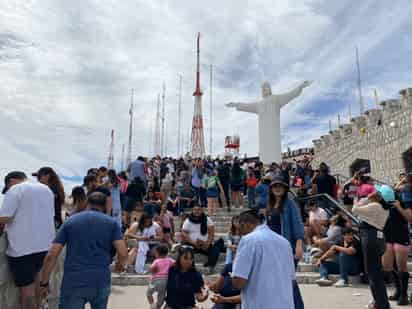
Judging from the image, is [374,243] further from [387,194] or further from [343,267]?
[343,267]

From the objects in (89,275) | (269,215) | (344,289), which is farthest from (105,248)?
(344,289)

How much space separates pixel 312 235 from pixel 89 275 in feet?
19.7

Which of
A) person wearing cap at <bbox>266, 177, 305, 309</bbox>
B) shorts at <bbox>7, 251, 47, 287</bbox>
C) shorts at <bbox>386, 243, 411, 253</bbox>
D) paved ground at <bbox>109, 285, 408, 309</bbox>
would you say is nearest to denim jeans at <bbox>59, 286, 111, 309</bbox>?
shorts at <bbox>7, 251, 47, 287</bbox>

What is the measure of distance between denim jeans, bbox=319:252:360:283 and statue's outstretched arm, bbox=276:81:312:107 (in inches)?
415

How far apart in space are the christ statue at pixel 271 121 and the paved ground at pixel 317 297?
1014 cm

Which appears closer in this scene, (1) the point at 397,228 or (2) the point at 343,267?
(1) the point at 397,228

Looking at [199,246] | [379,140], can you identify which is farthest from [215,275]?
[379,140]

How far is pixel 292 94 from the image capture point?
15562 millimetres

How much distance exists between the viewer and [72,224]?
278 centimetres

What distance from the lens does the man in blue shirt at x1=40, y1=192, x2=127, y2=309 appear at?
268cm

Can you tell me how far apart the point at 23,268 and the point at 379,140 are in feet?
49.2

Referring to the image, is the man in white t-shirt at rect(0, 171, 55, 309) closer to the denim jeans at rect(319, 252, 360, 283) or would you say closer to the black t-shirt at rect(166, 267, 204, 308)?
the black t-shirt at rect(166, 267, 204, 308)

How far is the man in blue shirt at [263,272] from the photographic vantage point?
2.21 meters

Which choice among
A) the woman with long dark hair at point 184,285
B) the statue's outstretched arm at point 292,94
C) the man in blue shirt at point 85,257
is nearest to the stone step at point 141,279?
the woman with long dark hair at point 184,285
